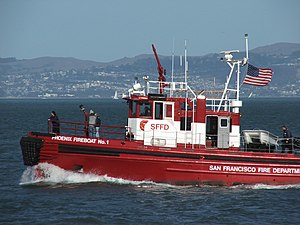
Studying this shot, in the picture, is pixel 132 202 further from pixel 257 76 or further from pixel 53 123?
pixel 257 76

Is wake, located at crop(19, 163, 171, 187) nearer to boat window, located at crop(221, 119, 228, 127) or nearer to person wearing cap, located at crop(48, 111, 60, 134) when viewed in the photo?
person wearing cap, located at crop(48, 111, 60, 134)

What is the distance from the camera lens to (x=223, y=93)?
1065 inches

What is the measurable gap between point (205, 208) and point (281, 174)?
17.1 ft

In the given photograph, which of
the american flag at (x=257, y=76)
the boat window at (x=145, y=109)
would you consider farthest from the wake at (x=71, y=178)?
the american flag at (x=257, y=76)

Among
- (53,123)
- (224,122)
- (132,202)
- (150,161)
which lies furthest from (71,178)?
(224,122)

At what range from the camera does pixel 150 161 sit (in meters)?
25.7

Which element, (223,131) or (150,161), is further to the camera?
(223,131)

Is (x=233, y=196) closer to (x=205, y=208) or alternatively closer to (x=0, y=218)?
(x=205, y=208)

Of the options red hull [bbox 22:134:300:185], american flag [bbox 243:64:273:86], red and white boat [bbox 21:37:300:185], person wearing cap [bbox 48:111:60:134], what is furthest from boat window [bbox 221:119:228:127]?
person wearing cap [bbox 48:111:60:134]

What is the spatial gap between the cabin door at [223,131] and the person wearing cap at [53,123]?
6365 millimetres

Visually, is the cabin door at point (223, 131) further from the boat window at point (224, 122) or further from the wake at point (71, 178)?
the wake at point (71, 178)

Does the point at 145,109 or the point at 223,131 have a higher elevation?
the point at 145,109

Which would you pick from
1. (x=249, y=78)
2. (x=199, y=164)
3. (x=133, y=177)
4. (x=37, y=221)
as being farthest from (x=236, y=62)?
(x=37, y=221)

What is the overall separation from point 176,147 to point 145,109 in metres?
2.00
